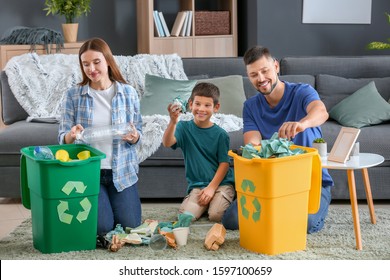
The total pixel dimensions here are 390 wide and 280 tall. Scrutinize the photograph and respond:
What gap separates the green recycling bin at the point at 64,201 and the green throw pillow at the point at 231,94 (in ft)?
5.17

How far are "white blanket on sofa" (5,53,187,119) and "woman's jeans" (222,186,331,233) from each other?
1494mm

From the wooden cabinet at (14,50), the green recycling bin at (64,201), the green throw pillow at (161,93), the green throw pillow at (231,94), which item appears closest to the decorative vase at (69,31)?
the wooden cabinet at (14,50)

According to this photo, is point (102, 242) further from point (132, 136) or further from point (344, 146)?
point (344, 146)

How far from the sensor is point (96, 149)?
10.8 ft

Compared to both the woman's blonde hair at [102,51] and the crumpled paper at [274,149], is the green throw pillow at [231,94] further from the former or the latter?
the crumpled paper at [274,149]

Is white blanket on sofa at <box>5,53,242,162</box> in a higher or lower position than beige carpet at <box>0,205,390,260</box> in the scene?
higher

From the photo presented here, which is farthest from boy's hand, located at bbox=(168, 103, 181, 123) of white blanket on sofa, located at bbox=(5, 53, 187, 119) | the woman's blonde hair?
white blanket on sofa, located at bbox=(5, 53, 187, 119)

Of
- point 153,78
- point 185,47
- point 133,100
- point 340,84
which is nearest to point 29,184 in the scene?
point 133,100

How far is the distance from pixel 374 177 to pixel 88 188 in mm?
1787

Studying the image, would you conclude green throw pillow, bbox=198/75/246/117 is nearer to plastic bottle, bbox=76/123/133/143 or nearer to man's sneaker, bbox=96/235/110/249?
plastic bottle, bbox=76/123/133/143

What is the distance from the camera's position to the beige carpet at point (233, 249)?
123 inches

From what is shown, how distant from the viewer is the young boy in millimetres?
3730

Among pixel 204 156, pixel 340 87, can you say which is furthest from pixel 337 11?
pixel 204 156

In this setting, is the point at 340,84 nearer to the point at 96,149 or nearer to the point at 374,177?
the point at 374,177
